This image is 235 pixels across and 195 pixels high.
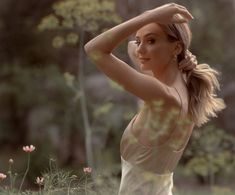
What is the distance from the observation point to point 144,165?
11.6 ft

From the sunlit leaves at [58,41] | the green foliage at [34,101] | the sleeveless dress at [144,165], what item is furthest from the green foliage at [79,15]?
the sleeveless dress at [144,165]

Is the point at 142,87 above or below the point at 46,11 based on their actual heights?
above

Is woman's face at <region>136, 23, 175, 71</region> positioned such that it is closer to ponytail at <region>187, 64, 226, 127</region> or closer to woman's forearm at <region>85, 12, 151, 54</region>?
ponytail at <region>187, 64, 226, 127</region>

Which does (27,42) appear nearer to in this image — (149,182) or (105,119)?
(105,119)

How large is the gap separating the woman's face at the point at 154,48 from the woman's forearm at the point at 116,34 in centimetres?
25

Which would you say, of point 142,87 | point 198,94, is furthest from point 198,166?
point 142,87

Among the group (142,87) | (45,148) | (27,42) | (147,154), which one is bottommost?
(45,148)

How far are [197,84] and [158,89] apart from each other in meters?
0.33

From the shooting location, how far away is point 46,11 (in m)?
13.6

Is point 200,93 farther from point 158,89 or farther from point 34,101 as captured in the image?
point 34,101

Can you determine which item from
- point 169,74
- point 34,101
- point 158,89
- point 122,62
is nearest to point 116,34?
point 122,62

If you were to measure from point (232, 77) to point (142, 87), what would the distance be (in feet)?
35.0

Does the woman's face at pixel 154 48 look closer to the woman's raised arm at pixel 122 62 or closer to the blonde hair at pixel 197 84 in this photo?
the blonde hair at pixel 197 84

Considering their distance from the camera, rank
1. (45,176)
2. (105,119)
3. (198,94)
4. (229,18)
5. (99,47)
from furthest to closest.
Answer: (229,18) < (105,119) < (45,176) < (198,94) < (99,47)
